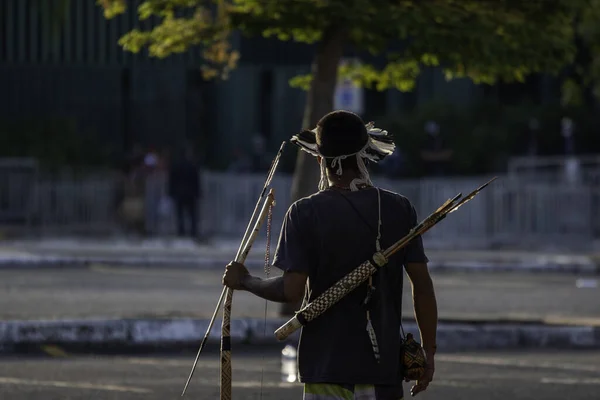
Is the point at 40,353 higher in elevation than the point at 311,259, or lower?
lower

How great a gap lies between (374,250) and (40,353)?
24.0 ft

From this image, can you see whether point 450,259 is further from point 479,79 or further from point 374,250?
point 374,250

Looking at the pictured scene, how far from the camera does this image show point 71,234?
28.7 metres

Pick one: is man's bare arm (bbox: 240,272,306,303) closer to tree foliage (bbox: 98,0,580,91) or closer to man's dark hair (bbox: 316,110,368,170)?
man's dark hair (bbox: 316,110,368,170)

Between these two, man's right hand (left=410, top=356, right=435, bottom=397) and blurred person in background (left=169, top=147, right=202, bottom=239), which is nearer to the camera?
man's right hand (left=410, top=356, right=435, bottom=397)

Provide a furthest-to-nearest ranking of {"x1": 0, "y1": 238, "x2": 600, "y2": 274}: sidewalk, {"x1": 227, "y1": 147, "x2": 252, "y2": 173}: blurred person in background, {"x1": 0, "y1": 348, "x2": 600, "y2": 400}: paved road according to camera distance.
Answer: {"x1": 227, "y1": 147, "x2": 252, "y2": 173}: blurred person in background, {"x1": 0, "y1": 238, "x2": 600, "y2": 274}: sidewalk, {"x1": 0, "y1": 348, "x2": 600, "y2": 400}: paved road

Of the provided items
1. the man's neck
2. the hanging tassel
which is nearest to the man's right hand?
the hanging tassel

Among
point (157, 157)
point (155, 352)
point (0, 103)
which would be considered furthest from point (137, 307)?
point (0, 103)

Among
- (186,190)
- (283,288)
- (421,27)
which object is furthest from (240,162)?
(283,288)

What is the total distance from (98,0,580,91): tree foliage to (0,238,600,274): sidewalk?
26.7 feet

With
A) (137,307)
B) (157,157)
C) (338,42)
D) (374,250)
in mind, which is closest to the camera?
(374,250)

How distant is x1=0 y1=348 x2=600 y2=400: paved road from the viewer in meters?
10.2

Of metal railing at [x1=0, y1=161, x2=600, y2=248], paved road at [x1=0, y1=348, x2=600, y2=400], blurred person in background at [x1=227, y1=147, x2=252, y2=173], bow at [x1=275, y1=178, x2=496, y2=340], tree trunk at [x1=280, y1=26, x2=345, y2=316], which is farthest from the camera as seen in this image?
blurred person in background at [x1=227, y1=147, x2=252, y2=173]

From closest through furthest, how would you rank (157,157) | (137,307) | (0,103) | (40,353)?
1. (40,353)
2. (137,307)
3. (157,157)
4. (0,103)
